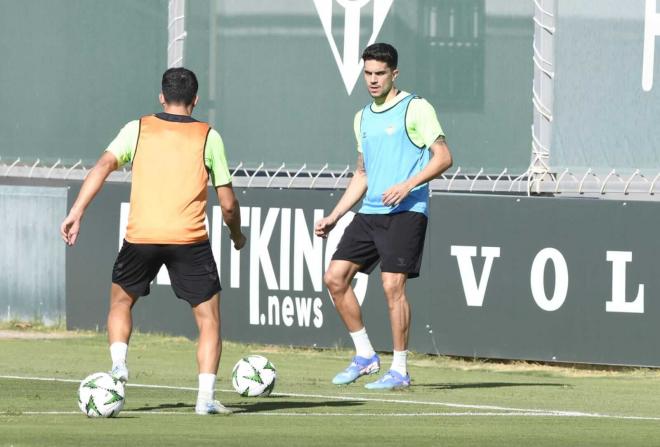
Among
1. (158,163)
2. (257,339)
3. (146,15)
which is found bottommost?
(257,339)

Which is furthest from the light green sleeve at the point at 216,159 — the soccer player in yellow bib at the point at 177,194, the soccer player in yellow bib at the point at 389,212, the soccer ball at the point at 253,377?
the soccer player in yellow bib at the point at 389,212

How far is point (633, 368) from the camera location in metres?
12.8

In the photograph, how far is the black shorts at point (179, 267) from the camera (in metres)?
9.12

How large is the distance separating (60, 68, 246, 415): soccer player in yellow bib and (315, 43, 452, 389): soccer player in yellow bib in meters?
1.70

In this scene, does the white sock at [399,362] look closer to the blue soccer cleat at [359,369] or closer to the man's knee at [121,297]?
the blue soccer cleat at [359,369]

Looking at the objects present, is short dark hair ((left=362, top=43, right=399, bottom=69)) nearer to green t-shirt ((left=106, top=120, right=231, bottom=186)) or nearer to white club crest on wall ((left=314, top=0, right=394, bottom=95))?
green t-shirt ((left=106, top=120, right=231, bottom=186))

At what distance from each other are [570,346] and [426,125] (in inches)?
120

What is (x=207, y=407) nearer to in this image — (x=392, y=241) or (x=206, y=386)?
(x=206, y=386)

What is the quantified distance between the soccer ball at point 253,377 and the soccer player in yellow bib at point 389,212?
0.92m

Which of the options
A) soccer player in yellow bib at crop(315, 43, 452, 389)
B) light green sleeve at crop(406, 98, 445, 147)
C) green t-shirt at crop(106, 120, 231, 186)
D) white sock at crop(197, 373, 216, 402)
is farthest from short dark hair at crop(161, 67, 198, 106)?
light green sleeve at crop(406, 98, 445, 147)

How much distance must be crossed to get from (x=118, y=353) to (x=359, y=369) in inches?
83.5

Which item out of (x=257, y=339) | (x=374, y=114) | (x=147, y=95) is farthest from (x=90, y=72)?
(x=374, y=114)

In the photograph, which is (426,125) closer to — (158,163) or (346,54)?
(158,163)

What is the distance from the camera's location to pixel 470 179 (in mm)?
14078
